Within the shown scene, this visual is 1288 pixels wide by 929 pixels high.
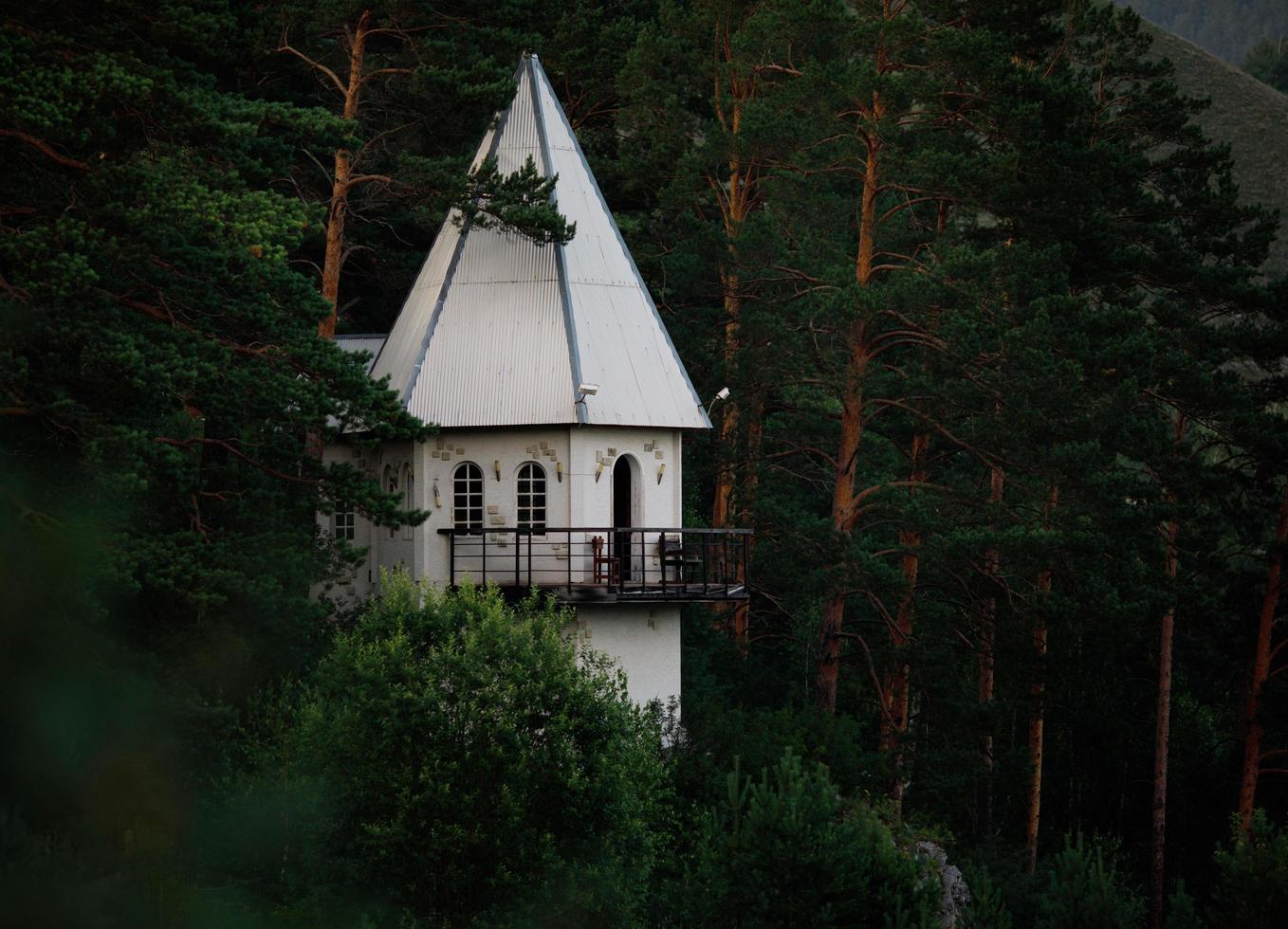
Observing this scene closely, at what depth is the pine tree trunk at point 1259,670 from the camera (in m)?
31.9

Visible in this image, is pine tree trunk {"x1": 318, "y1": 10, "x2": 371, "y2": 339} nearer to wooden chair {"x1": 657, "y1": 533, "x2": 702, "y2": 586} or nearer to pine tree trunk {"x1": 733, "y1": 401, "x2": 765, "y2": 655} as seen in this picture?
wooden chair {"x1": 657, "y1": 533, "x2": 702, "y2": 586}

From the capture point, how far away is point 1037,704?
99.0 feet

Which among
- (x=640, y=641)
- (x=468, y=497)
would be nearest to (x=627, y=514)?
(x=640, y=641)

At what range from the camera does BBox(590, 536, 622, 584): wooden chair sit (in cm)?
2314

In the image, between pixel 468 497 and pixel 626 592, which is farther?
pixel 468 497

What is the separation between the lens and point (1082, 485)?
2564 centimetres

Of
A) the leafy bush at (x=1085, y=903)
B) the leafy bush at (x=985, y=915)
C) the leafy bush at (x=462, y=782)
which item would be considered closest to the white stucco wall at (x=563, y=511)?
the leafy bush at (x=462, y=782)

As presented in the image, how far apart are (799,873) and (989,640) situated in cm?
1286

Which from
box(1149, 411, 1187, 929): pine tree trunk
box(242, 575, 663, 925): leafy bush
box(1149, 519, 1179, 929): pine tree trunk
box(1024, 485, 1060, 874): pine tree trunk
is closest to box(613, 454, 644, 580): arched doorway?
box(242, 575, 663, 925): leafy bush

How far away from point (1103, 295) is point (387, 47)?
46.1 ft

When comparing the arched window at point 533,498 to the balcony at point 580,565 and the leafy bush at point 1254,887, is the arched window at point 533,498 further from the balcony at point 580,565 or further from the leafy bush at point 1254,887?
the leafy bush at point 1254,887

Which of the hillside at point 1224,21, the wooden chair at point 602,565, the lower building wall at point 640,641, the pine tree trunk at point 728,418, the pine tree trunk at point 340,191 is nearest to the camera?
the wooden chair at point 602,565

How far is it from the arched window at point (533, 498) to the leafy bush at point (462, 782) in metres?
4.13

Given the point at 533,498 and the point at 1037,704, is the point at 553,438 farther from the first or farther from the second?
the point at 1037,704
